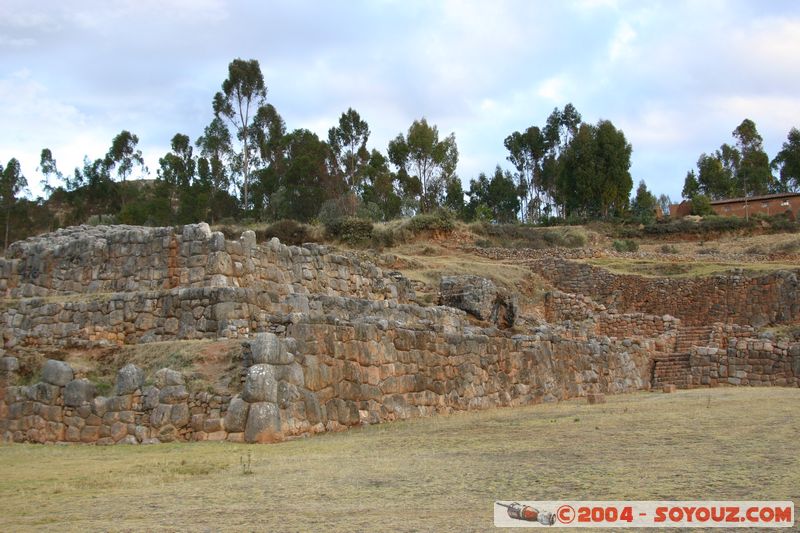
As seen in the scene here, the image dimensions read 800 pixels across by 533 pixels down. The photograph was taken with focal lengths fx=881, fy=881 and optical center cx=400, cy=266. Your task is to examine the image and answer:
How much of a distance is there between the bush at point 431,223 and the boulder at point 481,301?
698 inches

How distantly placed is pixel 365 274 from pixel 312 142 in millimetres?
40485

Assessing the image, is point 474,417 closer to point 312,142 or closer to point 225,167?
point 312,142

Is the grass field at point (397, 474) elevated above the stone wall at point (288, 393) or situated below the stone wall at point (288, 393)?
below

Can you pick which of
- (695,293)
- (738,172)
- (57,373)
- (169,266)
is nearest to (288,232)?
(695,293)

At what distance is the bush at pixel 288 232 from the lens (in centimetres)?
4009

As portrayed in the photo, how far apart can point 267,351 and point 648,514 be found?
5795 mm

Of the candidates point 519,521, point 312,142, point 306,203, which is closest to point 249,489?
point 519,521

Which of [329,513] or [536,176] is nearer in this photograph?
[329,513]

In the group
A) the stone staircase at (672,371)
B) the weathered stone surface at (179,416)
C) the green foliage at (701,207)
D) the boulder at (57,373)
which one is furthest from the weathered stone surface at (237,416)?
the green foliage at (701,207)

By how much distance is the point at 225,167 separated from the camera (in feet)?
200

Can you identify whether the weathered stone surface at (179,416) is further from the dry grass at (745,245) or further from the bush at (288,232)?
the dry grass at (745,245)

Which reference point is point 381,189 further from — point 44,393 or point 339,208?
point 44,393

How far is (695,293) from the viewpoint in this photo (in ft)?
109

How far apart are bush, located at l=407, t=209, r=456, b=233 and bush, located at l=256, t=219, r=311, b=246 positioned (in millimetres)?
5541
